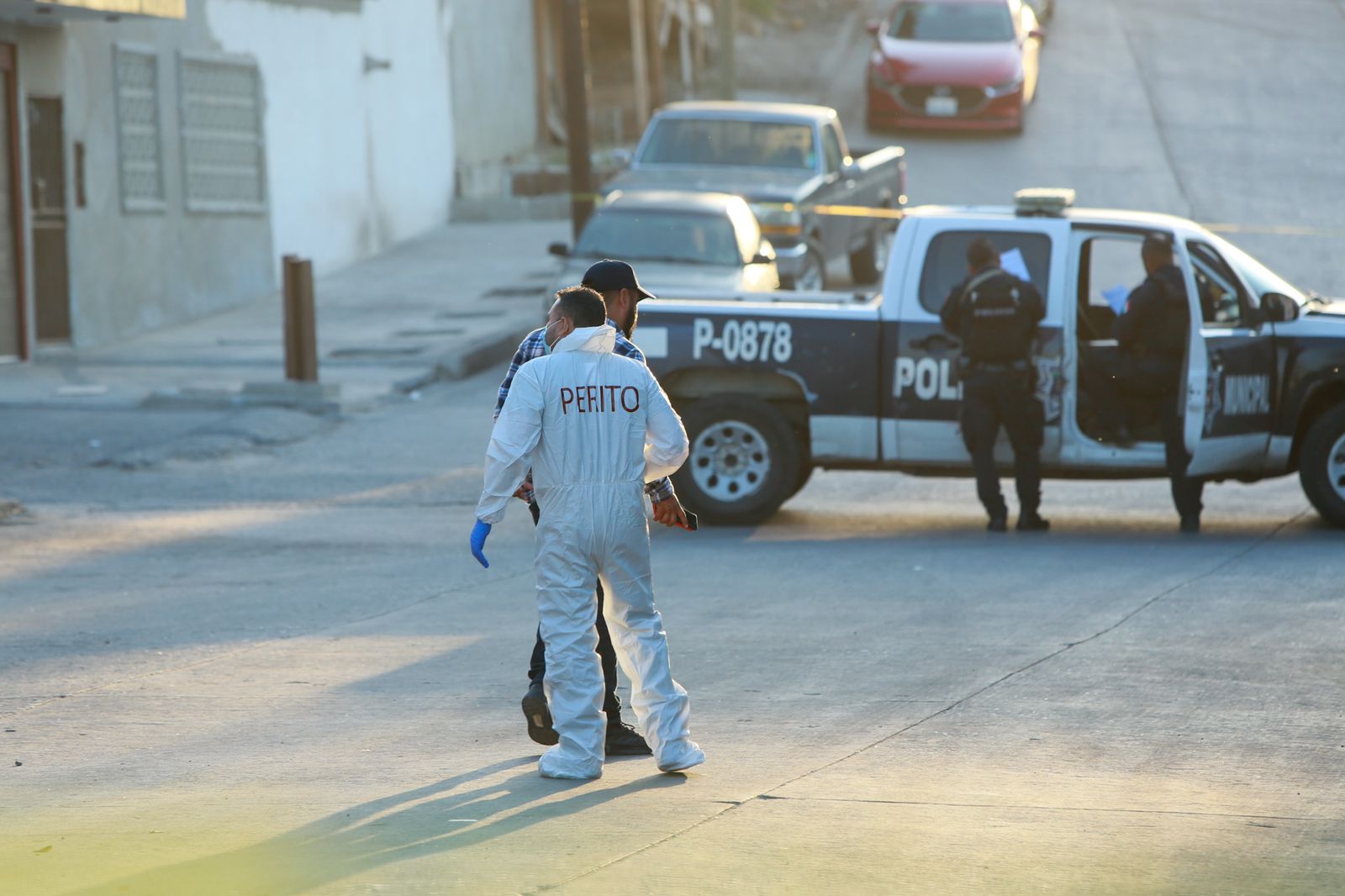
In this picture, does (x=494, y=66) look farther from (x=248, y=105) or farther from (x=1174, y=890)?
(x=1174, y=890)

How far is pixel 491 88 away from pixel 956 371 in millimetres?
20744

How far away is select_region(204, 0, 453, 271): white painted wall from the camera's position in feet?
78.1

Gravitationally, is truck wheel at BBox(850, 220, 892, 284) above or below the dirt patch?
below

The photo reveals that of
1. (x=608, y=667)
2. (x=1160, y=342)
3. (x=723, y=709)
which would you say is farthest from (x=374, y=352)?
(x=608, y=667)

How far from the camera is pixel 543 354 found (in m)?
6.61

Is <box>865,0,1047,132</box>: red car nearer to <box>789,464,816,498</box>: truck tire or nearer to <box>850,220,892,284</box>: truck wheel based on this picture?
<box>850,220,892,284</box>: truck wheel

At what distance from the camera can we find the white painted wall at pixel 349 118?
78.1ft

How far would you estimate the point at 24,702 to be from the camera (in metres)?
7.73

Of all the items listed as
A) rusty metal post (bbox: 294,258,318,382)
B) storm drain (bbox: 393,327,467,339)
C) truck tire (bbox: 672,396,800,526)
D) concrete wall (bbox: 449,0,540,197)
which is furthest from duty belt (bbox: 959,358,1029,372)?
concrete wall (bbox: 449,0,540,197)

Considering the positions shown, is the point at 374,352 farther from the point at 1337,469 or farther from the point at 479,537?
the point at 479,537

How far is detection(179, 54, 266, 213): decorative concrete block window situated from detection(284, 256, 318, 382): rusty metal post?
556 centimetres

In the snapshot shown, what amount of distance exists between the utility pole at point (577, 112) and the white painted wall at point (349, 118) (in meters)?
3.71

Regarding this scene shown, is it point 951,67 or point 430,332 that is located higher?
point 951,67

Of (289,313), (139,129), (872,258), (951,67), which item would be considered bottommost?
(289,313)
